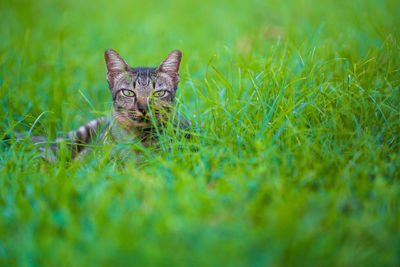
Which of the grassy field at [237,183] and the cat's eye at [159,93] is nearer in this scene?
the grassy field at [237,183]

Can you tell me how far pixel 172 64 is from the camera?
90.6 inches

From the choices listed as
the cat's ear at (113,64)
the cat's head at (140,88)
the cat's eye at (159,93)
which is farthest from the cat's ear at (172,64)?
the cat's ear at (113,64)

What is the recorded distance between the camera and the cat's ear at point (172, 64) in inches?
88.7

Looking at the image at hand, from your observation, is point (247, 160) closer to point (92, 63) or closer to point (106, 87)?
point (106, 87)

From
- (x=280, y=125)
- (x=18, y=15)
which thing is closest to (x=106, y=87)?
(x=280, y=125)

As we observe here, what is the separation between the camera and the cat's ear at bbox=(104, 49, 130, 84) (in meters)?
2.24

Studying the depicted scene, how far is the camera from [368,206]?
133 cm

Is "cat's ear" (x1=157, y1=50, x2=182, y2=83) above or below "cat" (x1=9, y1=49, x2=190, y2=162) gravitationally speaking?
above

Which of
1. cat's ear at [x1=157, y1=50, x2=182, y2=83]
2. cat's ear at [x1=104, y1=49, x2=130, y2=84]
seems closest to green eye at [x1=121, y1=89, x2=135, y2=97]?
cat's ear at [x1=104, y1=49, x2=130, y2=84]

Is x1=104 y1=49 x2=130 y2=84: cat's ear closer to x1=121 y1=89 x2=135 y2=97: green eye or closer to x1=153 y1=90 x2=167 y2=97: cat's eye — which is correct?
x1=121 y1=89 x2=135 y2=97: green eye

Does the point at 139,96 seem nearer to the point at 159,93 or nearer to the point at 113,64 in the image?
the point at 159,93

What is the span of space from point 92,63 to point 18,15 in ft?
8.57

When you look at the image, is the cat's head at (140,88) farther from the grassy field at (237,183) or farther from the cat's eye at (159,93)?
the grassy field at (237,183)

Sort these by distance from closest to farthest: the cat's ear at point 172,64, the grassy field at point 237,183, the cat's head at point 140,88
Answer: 1. the grassy field at point 237,183
2. the cat's head at point 140,88
3. the cat's ear at point 172,64
